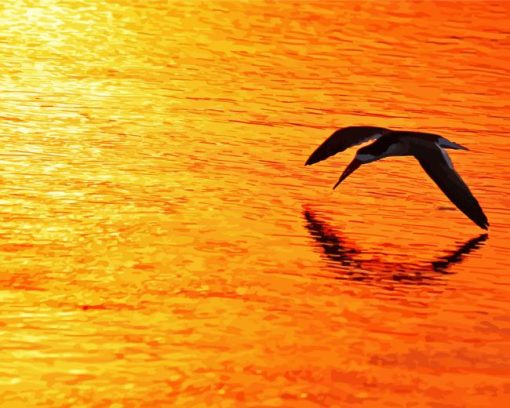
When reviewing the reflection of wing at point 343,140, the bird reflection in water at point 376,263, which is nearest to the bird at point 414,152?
the reflection of wing at point 343,140

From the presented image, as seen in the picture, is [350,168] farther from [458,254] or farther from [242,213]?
[458,254]

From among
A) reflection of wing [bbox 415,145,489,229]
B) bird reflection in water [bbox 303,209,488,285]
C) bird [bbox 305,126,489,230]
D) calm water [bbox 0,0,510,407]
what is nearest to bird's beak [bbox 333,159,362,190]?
bird [bbox 305,126,489,230]

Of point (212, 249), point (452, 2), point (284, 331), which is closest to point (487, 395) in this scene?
point (284, 331)

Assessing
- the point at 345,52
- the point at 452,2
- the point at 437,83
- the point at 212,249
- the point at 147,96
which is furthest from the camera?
the point at 452,2

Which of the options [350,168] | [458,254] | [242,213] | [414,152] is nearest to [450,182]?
[414,152]

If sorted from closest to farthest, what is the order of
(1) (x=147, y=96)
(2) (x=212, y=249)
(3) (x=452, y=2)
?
(2) (x=212, y=249) → (1) (x=147, y=96) → (3) (x=452, y=2)

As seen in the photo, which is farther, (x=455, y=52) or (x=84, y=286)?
(x=455, y=52)

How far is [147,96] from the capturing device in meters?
11.3

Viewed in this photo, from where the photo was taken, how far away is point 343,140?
9672 millimetres

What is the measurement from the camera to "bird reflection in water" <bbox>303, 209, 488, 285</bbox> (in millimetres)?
7660

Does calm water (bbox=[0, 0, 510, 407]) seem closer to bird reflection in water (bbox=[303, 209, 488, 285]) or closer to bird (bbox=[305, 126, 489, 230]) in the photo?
bird reflection in water (bbox=[303, 209, 488, 285])

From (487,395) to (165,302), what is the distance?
166cm

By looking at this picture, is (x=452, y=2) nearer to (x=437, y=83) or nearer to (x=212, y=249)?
(x=437, y=83)

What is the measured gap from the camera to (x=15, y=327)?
21.4ft
